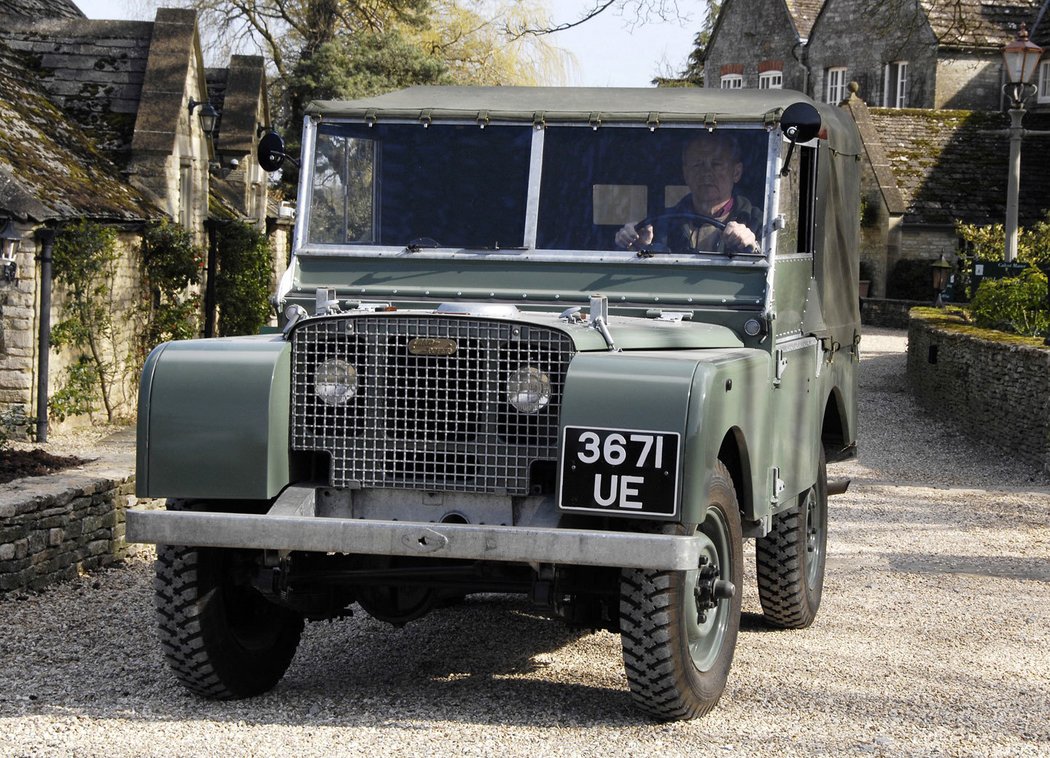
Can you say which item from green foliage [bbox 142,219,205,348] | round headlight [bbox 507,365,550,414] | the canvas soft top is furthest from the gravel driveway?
green foliage [bbox 142,219,205,348]

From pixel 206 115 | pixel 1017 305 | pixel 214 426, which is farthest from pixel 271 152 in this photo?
pixel 206 115

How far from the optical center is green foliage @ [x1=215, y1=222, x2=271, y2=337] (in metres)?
22.0

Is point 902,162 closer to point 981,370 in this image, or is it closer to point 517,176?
point 981,370

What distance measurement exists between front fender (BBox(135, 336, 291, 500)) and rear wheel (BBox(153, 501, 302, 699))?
1.05ft

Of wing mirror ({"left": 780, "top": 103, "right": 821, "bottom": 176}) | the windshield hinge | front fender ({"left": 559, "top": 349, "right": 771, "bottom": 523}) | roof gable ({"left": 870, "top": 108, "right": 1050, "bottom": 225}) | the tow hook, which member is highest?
roof gable ({"left": 870, "top": 108, "right": 1050, "bottom": 225})

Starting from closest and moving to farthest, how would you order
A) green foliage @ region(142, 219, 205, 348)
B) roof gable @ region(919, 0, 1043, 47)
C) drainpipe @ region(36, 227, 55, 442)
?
drainpipe @ region(36, 227, 55, 442), green foliage @ region(142, 219, 205, 348), roof gable @ region(919, 0, 1043, 47)

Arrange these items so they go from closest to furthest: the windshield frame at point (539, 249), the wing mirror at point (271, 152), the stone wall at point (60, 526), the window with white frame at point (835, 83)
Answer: the windshield frame at point (539, 249) < the wing mirror at point (271, 152) < the stone wall at point (60, 526) < the window with white frame at point (835, 83)

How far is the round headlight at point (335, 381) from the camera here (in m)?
5.82

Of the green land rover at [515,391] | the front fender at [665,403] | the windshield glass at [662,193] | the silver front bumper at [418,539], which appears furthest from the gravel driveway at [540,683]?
the windshield glass at [662,193]

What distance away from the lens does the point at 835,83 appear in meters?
48.2

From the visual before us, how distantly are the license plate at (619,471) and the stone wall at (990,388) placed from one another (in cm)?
1026

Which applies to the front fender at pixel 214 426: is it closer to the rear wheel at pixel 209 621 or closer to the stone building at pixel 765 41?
the rear wheel at pixel 209 621

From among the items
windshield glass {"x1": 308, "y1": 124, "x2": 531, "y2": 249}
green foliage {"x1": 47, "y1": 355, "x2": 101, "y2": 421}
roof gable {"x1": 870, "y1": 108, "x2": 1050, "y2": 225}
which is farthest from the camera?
roof gable {"x1": 870, "y1": 108, "x2": 1050, "y2": 225}

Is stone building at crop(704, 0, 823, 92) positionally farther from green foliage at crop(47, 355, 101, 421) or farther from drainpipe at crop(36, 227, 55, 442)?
drainpipe at crop(36, 227, 55, 442)
